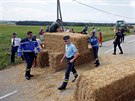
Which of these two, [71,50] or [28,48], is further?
[28,48]

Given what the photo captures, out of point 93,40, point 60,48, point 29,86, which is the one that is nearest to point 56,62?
point 60,48

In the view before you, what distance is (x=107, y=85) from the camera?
8.68m

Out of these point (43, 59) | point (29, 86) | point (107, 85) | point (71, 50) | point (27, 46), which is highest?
point (71, 50)

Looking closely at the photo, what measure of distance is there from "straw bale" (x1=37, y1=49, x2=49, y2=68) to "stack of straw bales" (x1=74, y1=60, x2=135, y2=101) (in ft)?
23.8

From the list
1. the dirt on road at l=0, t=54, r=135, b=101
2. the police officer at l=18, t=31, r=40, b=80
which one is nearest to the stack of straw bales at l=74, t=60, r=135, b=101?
the dirt on road at l=0, t=54, r=135, b=101

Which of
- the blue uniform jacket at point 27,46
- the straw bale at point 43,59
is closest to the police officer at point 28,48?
the blue uniform jacket at point 27,46

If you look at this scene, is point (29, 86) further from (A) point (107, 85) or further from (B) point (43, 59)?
(A) point (107, 85)

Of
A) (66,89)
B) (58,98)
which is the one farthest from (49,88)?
(58,98)

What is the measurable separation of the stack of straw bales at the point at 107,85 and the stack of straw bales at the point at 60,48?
6.14 m

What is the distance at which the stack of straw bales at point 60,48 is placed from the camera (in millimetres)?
16156

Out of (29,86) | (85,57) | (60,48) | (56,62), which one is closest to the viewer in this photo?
(29,86)

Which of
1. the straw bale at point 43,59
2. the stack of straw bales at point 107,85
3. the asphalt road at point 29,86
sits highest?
the stack of straw bales at point 107,85

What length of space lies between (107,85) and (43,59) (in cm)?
880

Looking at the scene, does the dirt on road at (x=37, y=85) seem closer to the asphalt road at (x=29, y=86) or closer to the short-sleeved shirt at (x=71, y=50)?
the asphalt road at (x=29, y=86)
